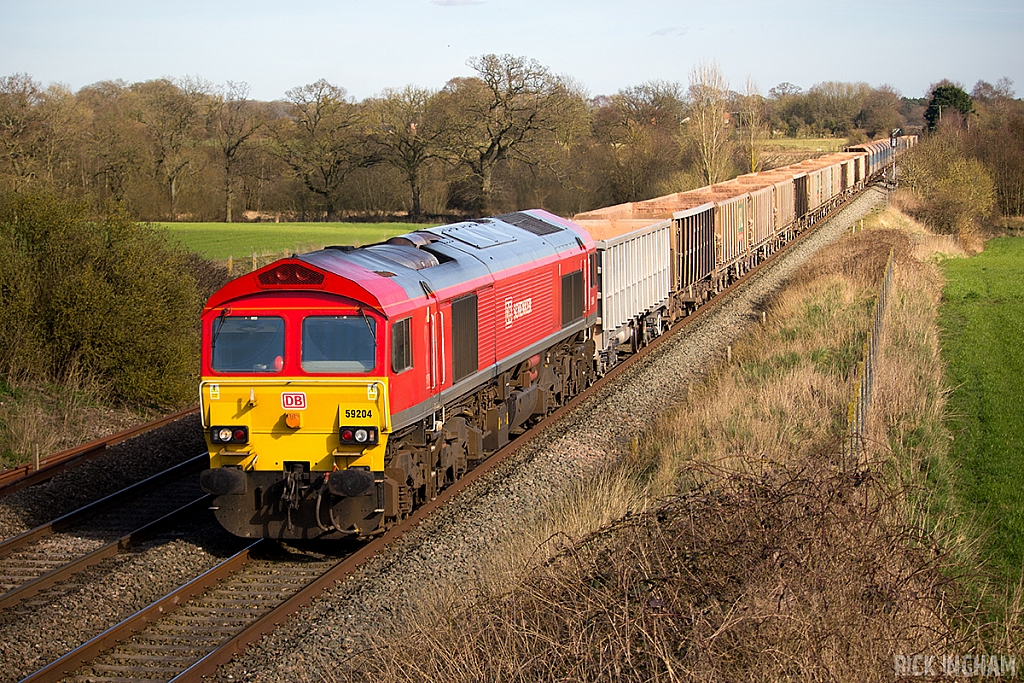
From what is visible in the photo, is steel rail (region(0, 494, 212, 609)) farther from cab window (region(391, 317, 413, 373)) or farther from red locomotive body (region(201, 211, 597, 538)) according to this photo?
cab window (region(391, 317, 413, 373))

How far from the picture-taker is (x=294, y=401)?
9555mm

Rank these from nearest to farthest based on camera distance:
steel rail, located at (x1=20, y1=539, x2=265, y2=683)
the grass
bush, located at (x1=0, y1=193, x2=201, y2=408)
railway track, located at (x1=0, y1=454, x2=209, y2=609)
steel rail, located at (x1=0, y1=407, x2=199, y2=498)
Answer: steel rail, located at (x1=20, y1=539, x2=265, y2=683)
railway track, located at (x1=0, y1=454, x2=209, y2=609)
steel rail, located at (x1=0, y1=407, x2=199, y2=498)
bush, located at (x1=0, y1=193, x2=201, y2=408)
the grass

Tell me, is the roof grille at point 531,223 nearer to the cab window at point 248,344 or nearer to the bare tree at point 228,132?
the cab window at point 248,344

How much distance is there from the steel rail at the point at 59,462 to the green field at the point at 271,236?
867 inches

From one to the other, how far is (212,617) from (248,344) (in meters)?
2.61

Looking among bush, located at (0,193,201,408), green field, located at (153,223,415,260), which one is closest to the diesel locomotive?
bush, located at (0,193,201,408)

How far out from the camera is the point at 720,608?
5770 mm

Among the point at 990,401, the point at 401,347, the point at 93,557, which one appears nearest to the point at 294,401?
the point at 401,347

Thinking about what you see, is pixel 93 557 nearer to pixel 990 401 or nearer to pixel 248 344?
pixel 248 344

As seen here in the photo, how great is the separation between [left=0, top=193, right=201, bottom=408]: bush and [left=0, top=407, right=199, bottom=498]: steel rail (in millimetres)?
2098

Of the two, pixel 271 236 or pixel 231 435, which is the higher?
pixel 271 236

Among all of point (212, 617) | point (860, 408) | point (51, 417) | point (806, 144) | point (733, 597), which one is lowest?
point (212, 617)

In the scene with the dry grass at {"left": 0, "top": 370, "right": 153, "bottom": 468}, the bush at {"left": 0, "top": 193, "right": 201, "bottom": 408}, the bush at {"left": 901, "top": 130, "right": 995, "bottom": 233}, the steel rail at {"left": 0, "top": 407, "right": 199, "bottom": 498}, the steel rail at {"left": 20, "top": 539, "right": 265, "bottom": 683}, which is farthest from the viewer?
the bush at {"left": 901, "top": 130, "right": 995, "bottom": 233}

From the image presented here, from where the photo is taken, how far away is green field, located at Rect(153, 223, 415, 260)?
41.0m
